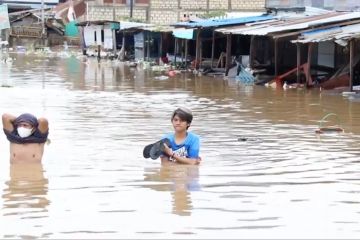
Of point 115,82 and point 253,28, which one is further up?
point 253,28

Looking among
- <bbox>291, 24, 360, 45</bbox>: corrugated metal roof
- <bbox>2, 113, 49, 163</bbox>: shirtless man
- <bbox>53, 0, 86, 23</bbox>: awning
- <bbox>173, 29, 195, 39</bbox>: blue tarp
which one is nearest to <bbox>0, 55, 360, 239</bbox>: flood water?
<bbox>2, 113, 49, 163</bbox>: shirtless man

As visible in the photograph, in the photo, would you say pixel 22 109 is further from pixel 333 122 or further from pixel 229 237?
pixel 229 237

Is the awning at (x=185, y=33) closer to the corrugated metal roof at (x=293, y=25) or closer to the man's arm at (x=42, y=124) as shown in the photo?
the corrugated metal roof at (x=293, y=25)

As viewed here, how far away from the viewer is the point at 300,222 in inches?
249

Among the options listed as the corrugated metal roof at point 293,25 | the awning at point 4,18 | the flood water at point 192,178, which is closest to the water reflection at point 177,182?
the flood water at point 192,178

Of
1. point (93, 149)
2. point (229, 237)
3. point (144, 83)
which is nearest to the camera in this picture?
point (229, 237)

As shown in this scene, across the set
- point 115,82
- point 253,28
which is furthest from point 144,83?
point 253,28

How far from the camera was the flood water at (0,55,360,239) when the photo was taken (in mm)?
6184

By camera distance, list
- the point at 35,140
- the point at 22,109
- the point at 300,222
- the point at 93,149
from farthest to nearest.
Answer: the point at 22,109 < the point at 93,149 < the point at 35,140 < the point at 300,222

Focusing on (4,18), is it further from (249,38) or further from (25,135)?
(25,135)

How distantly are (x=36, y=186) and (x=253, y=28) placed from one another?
18.8 m

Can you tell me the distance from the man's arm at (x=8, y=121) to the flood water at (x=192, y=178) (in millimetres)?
456

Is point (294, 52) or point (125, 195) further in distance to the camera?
point (294, 52)

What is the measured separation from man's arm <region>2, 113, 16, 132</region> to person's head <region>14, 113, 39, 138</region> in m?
0.05
